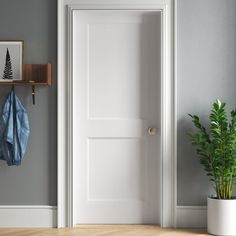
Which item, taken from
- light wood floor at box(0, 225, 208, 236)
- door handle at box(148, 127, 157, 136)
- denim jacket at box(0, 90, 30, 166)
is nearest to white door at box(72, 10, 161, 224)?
door handle at box(148, 127, 157, 136)

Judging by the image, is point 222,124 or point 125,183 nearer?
point 222,124

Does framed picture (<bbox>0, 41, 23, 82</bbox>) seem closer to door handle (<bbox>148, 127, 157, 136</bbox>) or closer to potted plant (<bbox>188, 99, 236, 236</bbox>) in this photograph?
door handle (<bbox>148, 127, 157, 136</bbox>)

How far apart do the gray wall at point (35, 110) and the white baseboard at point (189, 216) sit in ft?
3.75

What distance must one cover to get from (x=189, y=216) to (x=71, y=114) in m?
1.41

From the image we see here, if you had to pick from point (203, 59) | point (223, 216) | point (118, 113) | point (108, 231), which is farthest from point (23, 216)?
point (203, 59)

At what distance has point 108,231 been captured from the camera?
3.40 meters

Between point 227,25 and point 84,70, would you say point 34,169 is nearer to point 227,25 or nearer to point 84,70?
point 84,70

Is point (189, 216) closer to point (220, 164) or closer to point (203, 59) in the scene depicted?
point (220, 164)

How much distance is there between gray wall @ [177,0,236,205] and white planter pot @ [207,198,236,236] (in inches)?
12.1

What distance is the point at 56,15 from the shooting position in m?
3.53

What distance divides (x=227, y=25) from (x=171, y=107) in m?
0.90

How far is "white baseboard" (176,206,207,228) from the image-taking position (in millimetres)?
3523

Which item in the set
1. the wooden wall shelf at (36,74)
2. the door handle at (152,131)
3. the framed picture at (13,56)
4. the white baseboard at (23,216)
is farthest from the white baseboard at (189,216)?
the framed picture at (13,56)

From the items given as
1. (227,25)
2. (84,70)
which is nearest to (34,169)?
(84,70)
